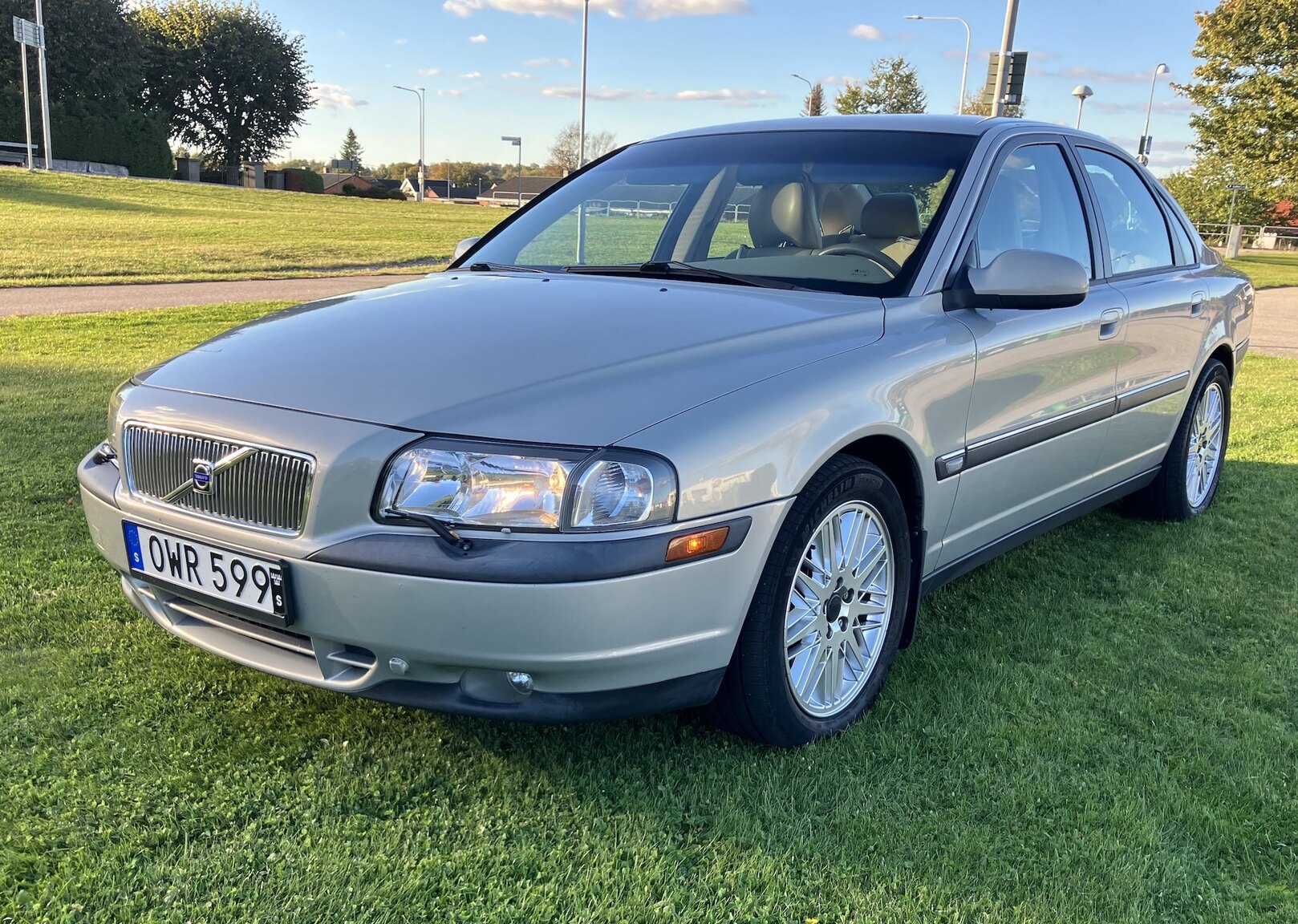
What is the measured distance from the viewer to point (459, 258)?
383 cm

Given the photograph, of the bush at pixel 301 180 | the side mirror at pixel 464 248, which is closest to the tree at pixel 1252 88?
the side mirror at pixel 464 248

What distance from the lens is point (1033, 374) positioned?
3275mm

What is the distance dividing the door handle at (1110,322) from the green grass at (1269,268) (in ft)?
56.5

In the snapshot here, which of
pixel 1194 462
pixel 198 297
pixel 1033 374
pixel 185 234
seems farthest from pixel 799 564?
pixel 185 234

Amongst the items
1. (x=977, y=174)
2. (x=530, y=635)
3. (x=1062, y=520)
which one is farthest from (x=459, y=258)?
(x=1062, y=520)

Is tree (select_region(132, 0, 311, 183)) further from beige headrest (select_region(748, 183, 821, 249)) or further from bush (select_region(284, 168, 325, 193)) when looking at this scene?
beige headrest (select_region(748, 183, 821, 249))

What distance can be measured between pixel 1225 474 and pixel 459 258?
14.3ft

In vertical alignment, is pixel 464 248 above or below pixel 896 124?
below

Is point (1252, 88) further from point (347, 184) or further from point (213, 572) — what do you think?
point (347, 184)

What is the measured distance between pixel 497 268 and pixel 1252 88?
2768 cm

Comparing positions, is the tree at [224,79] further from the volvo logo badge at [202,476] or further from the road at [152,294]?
the volvo logo badge at [202,476]

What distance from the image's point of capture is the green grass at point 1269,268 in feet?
78.5

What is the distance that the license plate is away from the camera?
7.35ft

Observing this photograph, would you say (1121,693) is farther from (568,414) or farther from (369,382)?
(369,382)
